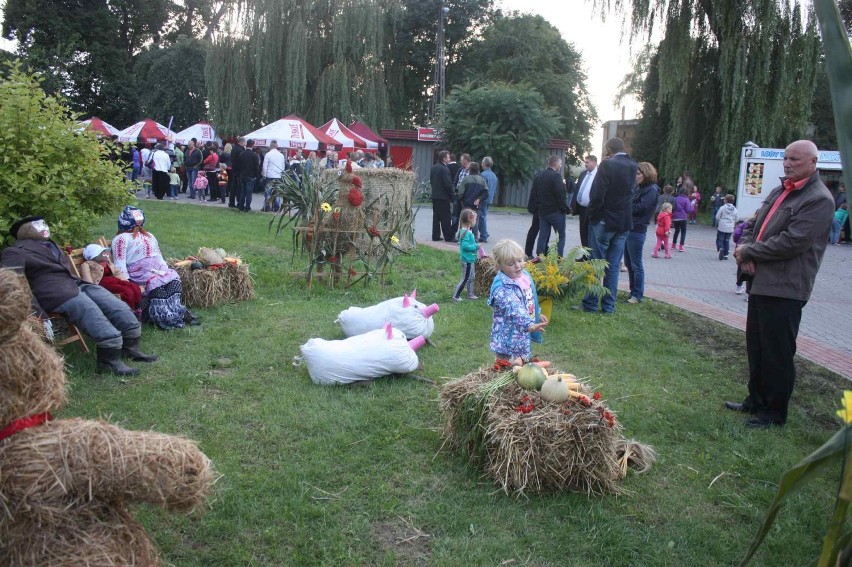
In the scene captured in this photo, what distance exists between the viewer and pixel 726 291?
1110 centimetres

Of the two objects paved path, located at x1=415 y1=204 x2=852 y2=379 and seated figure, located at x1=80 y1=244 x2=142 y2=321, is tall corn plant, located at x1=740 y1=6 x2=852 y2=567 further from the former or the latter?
paved path, located at x1=415 y1=204 x2=852 y2=379

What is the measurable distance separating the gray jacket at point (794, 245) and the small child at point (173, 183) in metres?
19.8

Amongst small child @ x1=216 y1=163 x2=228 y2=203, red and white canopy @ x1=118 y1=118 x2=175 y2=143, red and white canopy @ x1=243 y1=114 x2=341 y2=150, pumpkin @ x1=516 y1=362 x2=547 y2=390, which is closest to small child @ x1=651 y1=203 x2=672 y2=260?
red and white canopy @ x1=243 y1=114 x2=341 y2=150

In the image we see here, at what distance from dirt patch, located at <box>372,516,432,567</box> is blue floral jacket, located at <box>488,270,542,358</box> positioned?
182cm

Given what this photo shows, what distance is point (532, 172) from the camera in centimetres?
2705

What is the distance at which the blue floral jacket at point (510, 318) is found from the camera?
16.2ft

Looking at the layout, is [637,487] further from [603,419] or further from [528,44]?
[528,44]

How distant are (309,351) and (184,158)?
2001 centimetres

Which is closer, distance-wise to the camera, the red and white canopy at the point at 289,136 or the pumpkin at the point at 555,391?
the pumpkin at the point at 555,391

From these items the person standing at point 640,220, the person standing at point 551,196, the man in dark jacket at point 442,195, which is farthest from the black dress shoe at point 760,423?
the man in dark jacket at point 442,195

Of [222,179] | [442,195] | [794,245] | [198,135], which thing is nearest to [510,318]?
[794,245]

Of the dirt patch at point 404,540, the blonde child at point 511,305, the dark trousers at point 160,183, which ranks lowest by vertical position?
the dirt patch at point 404,540

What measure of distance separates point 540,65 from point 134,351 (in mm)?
37452

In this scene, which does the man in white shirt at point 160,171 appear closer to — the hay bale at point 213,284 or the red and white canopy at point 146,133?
the red and white canopy at point 146,133
